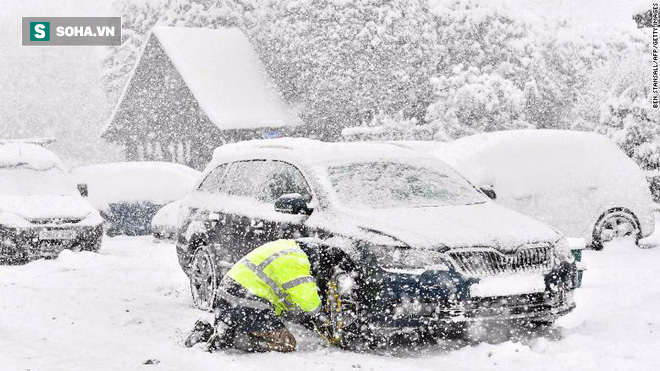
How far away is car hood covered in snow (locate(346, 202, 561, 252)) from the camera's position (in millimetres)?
6867

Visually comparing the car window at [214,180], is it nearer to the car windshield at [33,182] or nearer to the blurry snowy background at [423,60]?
the car windshield at [33,182]

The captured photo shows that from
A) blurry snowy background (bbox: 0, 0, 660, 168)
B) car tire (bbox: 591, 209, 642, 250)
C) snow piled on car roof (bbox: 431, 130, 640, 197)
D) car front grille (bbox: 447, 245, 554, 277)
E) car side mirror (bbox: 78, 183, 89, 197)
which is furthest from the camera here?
blurry snowy background (bbox: 0, 0, 660, 168)

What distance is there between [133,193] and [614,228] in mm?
9954

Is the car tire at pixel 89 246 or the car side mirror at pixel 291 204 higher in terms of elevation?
the car side mirror at pixel 291 204

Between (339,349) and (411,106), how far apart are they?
96.6ft

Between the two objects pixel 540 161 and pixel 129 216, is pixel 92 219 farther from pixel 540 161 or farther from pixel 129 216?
pixel 540 161

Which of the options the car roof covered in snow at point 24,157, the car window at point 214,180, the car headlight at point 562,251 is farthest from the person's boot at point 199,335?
the car roof covered in snow at point 24,157

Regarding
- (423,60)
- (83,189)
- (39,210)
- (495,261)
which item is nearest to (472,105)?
(423,60)

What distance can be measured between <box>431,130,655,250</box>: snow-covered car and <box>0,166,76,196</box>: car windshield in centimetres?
Result: 631

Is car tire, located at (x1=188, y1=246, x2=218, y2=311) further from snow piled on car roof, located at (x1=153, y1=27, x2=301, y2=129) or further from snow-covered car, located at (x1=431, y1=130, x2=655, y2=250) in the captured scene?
snow piled on car roof, located at (x1=153, y1=27, x2=301, y2=129)

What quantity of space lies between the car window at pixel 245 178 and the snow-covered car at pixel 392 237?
0.02m

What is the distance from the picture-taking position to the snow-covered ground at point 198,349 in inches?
261

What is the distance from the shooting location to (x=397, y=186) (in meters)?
8.07

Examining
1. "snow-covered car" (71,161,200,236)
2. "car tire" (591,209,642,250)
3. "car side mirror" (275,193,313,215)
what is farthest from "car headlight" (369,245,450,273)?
"snow-covered car" (71,161,200,236)
